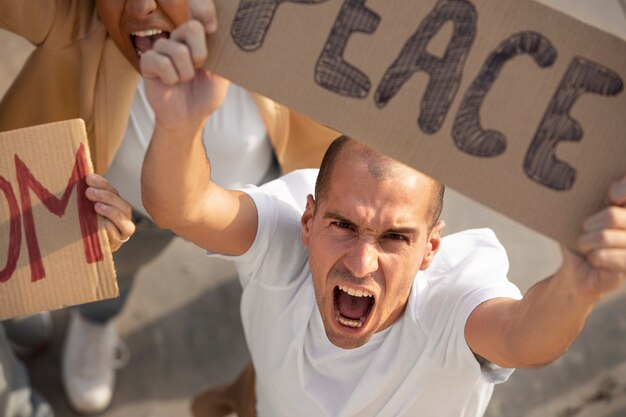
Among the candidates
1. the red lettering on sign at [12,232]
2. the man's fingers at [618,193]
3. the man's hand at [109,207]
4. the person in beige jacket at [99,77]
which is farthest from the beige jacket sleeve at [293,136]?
the man's fingers at [618,193]

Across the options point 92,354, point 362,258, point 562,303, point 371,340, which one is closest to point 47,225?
point 362,258

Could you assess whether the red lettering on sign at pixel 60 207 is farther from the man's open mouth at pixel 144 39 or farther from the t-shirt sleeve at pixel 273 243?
the man's open mouth at pixel 144 39

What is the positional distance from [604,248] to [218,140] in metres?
1.14

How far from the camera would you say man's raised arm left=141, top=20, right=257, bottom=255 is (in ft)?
4.64

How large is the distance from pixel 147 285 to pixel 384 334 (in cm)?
154

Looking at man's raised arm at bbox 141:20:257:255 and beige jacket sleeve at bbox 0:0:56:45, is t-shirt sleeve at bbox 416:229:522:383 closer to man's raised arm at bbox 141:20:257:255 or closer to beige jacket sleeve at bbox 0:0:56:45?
man's raised arm at bbox 141:20:257:255

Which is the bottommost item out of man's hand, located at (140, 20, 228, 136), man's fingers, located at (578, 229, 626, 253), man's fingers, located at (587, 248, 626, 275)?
man's hand, located at (140, 20, 228, 136)

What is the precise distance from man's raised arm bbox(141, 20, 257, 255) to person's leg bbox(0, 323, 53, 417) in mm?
940

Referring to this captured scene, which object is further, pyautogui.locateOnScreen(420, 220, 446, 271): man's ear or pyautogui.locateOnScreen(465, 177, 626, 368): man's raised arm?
pyautogui.locateOnScreen(420, 220, 446, 271): man's ear

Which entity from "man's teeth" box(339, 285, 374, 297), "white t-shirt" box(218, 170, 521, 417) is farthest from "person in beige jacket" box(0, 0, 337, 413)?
"man's teeth" box(339, 285, 374, 297)

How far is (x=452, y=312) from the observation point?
175 cm

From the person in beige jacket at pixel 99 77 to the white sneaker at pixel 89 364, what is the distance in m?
0.77

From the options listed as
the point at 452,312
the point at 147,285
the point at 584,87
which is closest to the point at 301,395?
the point at 452,312

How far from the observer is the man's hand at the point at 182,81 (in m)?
1.41
